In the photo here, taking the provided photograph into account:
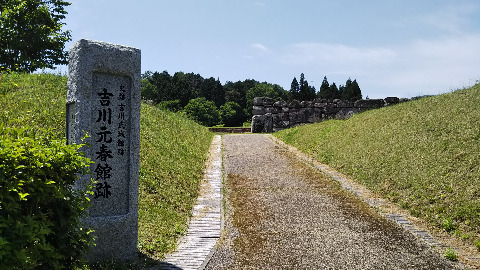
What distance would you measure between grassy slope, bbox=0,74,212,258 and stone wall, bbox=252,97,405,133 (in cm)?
1111

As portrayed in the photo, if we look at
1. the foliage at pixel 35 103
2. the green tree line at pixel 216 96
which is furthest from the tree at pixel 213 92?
the foliage at pixel 35 103

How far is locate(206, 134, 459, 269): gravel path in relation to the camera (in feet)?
17.7

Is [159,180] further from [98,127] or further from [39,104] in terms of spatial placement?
[39,104]

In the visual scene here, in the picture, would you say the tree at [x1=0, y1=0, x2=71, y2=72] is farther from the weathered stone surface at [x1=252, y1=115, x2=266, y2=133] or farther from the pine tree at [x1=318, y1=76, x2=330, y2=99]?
the pine tree at [x1=318, y1=76, x2=330, y2=99]

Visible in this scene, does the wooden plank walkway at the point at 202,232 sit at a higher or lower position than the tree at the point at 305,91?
lower

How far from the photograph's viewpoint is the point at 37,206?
3.17 m

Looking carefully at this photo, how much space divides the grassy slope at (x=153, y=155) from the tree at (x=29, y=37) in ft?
34.7

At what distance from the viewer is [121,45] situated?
16.6 ft

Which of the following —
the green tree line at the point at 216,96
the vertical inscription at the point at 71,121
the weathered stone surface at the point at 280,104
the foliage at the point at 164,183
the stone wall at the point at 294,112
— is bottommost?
the foliage at the point at 164,183

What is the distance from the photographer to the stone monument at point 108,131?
4.86 m

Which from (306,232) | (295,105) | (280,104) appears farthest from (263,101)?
(306,232)

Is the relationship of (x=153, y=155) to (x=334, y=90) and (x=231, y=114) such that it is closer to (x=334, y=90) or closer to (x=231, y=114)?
(x=231, y=114)

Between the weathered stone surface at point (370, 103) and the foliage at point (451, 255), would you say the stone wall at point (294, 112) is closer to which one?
the weathered stone surface at point (370, 103)

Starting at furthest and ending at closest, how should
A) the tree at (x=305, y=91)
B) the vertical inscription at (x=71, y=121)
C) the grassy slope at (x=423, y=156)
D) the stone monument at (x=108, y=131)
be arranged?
the tree at (x=305, y=91) → the grassy slope at (x=423, y=156) → the vertical inscription at (x=71, y=121) → the stone monument at (x=108, y=131)
